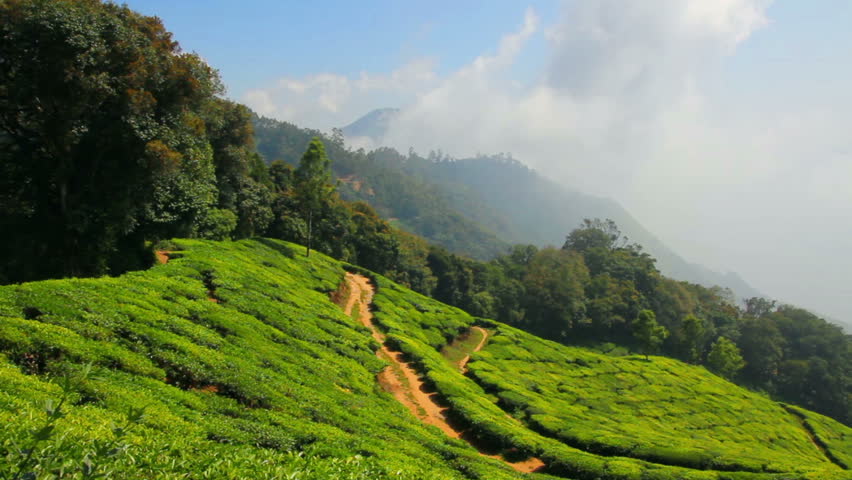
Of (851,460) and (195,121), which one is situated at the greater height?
(195,121)

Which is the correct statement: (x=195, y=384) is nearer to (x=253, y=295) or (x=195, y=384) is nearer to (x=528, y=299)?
(x=253, y=295)

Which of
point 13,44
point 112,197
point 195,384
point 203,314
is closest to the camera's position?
point 195,384

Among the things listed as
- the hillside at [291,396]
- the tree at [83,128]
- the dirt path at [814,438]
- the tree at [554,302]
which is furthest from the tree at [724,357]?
the tree at [83,128]

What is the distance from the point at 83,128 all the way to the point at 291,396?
13.7 metres

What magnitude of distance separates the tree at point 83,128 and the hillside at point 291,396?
4084mm

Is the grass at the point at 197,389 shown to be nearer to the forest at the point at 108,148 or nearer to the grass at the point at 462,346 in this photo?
the forest at the point at 108,148

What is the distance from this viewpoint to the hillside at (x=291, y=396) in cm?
709

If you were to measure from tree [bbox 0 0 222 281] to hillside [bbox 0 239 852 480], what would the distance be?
4.08 m

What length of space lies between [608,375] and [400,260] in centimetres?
3777

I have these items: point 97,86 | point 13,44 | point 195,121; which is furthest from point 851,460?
point 13,44

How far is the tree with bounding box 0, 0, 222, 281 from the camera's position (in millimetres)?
15953

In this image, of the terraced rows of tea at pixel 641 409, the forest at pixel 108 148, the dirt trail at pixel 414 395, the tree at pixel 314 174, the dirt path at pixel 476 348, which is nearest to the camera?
the forest at pixel 108 148

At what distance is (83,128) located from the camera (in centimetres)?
1686

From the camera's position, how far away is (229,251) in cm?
2586
